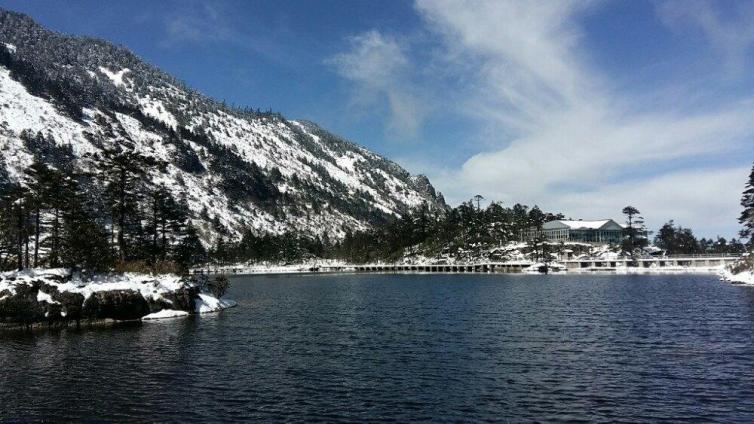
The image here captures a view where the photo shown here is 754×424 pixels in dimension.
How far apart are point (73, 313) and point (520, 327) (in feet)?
148

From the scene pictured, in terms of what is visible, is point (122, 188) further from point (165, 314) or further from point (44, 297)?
point (44, 297)

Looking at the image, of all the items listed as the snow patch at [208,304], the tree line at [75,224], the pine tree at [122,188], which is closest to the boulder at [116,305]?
the tree line at [75,224]

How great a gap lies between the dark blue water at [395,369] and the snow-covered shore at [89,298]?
514 centimetres

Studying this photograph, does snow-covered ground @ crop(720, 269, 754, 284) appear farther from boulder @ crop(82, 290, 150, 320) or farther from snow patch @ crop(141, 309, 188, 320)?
boulder @ crop(82, 290, 150, 320)

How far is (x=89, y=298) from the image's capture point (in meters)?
57.2

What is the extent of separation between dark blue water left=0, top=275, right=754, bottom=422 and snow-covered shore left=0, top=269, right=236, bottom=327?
5142 millimetres

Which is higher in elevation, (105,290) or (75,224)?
(75,224)

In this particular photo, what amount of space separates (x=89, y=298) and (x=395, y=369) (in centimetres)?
4000

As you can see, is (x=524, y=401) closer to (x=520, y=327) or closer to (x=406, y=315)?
A: (x=520, y=327)

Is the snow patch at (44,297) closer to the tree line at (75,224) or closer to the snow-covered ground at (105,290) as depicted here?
the snow-covered ground at (105,290)

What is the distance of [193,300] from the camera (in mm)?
67312

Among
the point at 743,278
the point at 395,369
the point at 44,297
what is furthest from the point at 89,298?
the point at 743,278

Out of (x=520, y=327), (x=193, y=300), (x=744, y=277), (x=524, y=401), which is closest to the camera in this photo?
(x=524, y=401)

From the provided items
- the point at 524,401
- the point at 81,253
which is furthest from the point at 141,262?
the point at 524,401
